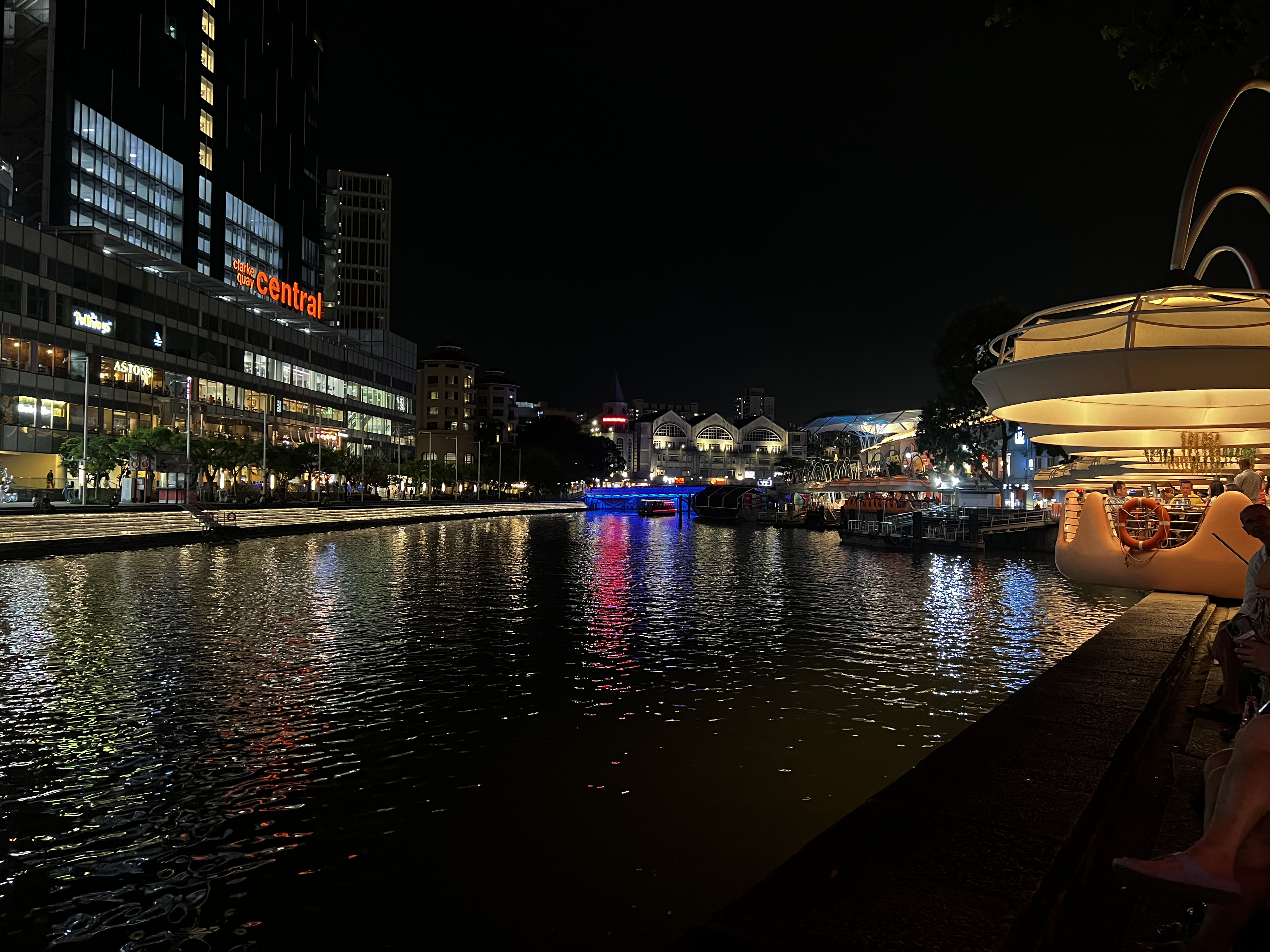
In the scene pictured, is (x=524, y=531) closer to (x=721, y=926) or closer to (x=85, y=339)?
(x=85, y=339)

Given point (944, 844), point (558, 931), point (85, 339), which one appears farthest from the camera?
point (85, 339)

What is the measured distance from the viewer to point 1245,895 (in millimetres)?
3285

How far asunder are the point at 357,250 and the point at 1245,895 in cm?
12687

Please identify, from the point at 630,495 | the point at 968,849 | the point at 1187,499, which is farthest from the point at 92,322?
the point at 630,495

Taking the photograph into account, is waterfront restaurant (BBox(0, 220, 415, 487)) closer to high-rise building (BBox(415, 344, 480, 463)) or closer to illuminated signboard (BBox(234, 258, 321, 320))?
illuminated signboard (BBox(234, 258, 321, 320))

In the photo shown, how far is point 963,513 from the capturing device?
165 feet

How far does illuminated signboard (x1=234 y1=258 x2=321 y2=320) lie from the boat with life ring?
7723 centimetres

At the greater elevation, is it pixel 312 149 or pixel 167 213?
pixel 312 149

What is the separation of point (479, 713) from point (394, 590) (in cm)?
1205

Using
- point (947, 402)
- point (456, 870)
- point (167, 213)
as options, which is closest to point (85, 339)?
point (167, 213)

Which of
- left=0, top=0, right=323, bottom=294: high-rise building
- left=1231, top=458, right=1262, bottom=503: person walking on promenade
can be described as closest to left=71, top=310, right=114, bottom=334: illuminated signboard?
left=0, top=0, right=323, bottom=294: high-rise building

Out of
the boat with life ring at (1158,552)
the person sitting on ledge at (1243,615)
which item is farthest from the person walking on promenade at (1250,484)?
the person sitting on ledge at (1243,615)

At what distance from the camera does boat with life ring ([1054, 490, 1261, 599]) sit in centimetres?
1477

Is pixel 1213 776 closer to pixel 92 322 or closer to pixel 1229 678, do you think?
pixel 1229 678
